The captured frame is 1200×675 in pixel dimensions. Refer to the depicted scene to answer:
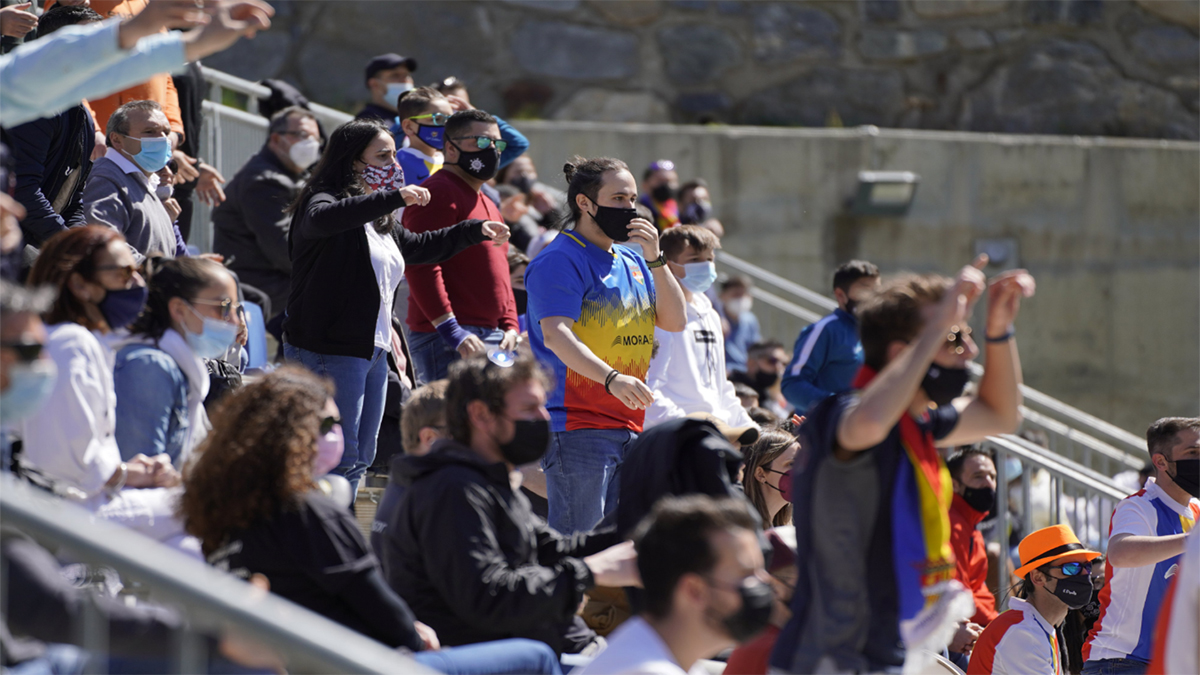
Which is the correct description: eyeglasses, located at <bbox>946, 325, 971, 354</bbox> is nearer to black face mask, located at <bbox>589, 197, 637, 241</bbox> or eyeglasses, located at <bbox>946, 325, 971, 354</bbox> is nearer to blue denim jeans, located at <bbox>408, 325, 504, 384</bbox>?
black face mask, located at <bbox>589, 197, 637, 241</bbox>

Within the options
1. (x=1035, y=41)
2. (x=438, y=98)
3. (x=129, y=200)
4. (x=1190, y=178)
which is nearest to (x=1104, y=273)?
(x=1190, y=178)

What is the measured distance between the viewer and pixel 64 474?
3445mm

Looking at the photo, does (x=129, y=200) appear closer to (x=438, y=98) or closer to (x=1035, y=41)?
(x=438, y=98)

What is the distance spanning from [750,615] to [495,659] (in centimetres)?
77

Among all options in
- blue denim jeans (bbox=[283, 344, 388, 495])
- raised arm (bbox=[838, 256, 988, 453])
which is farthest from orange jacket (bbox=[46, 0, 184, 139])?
raised arm (bbox=[838, 256, 988, 453])

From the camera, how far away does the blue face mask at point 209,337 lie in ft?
12.9

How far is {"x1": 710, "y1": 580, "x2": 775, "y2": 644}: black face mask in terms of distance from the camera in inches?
121

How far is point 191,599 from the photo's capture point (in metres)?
2.52

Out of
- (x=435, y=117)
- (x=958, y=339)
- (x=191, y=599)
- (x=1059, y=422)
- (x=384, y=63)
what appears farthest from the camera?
(x=1059, y=422)

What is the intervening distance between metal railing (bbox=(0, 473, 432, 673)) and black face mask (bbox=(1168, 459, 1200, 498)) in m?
4.10

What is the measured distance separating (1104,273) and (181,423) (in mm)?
9896

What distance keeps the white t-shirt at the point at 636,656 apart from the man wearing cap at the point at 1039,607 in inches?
111

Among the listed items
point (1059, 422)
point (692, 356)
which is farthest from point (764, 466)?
point (1059, 422)

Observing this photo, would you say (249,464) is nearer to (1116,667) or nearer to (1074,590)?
(1074,590)
